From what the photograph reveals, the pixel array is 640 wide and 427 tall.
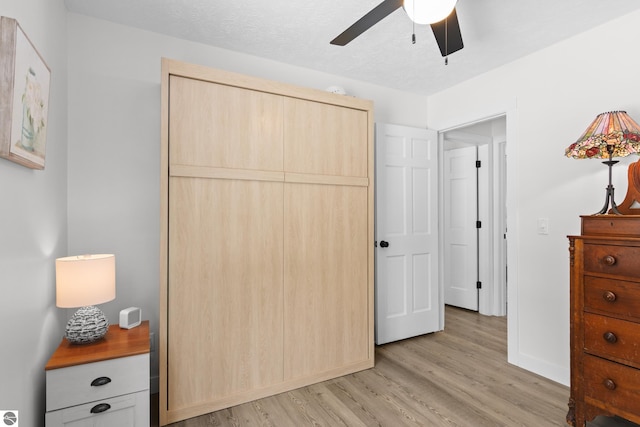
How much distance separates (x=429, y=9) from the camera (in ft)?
4.75

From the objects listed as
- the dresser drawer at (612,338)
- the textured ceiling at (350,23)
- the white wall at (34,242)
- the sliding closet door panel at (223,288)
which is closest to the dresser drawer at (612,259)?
the dresser drawer at (612,338)

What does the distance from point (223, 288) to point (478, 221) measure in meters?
3.33

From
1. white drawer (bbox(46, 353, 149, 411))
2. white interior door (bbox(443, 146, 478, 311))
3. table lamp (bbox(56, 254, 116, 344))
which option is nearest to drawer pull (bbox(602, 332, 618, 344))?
white drawer (bbox(46, 353, 149, 411))

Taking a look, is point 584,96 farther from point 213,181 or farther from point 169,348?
point 169,348

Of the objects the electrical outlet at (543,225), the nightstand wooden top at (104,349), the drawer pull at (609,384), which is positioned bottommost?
the drawer pull at (609,384)

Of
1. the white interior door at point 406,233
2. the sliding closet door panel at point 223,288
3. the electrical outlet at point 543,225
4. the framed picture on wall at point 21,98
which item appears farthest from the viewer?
the white interior door at point 406,233

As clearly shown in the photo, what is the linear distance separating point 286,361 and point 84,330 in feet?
4.00

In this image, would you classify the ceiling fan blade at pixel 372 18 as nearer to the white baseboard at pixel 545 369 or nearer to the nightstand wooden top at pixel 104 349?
the nightstand wooden top at pixel 104 349

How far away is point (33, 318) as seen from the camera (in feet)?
4.90

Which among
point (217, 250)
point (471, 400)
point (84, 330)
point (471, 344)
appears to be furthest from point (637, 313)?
point (84, 330)

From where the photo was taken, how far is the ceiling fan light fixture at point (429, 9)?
142 centimetres

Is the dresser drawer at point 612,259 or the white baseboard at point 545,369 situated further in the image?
the white baseboard at point 545,369

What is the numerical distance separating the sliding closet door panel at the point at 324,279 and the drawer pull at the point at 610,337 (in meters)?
1.44

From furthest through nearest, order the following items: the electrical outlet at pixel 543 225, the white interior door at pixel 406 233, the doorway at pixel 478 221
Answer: the doorway at pixel 478 221 < the white interior door at pixel 406 233 < the electrical outlet at pixel 543 225
